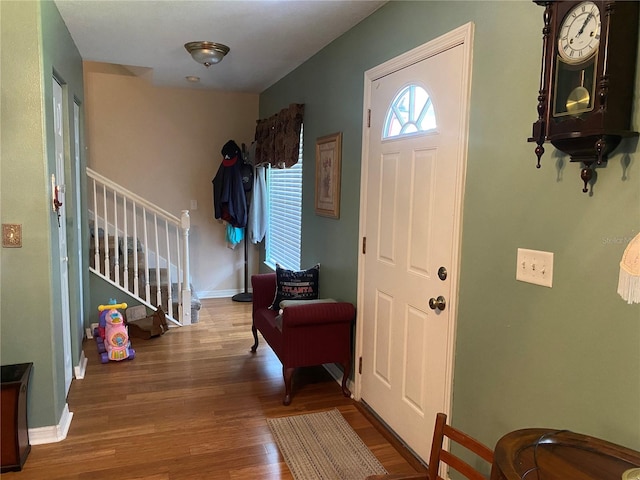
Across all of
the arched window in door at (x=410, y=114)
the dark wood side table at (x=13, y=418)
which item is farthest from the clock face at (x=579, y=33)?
the dark wood side table at (x=13, y=418)

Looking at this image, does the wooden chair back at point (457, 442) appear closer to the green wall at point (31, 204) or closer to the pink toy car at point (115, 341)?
the green wall at point (31, 204)

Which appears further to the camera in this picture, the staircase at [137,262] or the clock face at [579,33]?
the staircase at [137,262]

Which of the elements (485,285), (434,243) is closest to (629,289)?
(485,285)

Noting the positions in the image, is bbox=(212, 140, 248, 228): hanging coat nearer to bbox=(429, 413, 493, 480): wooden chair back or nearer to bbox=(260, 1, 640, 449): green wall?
bbox=(260, 1, 640, 449): green wall

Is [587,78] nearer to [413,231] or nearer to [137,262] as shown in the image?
[413,231]

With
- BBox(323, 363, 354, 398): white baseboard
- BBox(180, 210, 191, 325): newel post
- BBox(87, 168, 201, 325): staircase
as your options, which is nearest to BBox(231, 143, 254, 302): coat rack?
BBox(87, 168, 201, 325): staircase

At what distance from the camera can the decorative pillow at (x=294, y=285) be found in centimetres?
368

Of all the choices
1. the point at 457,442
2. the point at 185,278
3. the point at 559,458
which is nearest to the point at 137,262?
the point at 185,278

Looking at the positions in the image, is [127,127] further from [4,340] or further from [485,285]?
[485,285]

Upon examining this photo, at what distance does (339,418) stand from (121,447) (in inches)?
49.9

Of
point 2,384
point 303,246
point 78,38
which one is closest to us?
point 2,384

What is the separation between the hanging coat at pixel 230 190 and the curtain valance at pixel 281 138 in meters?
0.36

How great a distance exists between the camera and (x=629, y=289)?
135cm

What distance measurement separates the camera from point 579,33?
53.9 inches
